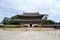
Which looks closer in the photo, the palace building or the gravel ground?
the gravel ground

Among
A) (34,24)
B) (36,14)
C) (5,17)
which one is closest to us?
(34,24)

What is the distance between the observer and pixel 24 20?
55500mm

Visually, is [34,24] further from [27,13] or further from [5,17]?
[5,17]

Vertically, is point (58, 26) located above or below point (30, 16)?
below

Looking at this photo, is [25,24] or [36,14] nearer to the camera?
[25,24]

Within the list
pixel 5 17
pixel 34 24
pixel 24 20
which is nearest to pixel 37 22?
pixel 34 24

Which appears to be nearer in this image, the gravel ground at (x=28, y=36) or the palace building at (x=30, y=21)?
the gravel ground at (x=28, y=36)

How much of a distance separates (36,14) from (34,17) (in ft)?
6.33

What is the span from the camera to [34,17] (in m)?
57.6

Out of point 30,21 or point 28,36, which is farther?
point 30,21

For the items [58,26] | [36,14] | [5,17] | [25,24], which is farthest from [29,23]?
[5,17]

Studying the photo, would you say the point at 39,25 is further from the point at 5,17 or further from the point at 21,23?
the point at 5,17

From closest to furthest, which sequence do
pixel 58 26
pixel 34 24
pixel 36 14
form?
pixel 58 26 < pixel 34 24 < pixel 36 14

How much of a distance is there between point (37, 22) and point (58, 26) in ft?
25.9
